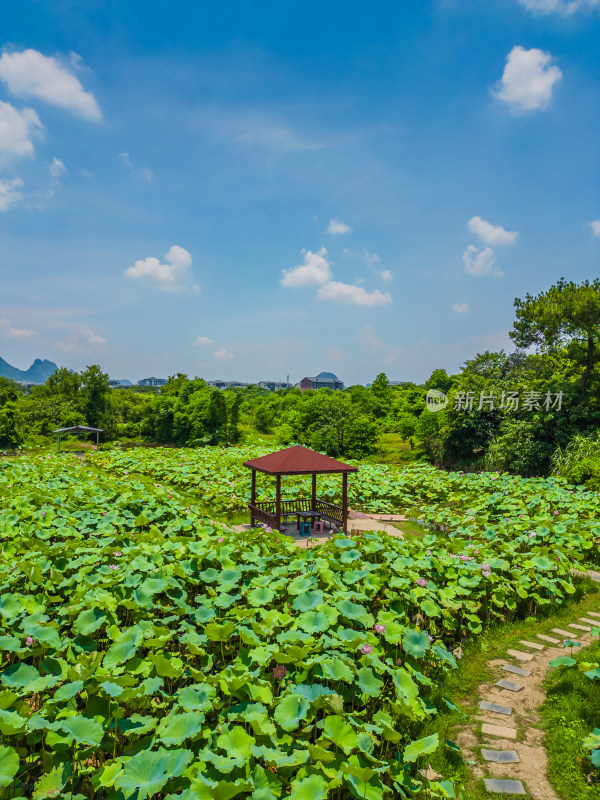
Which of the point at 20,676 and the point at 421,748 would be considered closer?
the point at 421,748

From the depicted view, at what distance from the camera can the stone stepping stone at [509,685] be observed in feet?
12.9

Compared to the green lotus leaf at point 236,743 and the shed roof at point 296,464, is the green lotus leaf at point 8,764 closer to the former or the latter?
the green lotus leaf at point 236,743

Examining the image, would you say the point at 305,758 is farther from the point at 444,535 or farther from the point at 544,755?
the point at 444,535

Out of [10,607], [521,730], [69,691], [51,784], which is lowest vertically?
[521,730]

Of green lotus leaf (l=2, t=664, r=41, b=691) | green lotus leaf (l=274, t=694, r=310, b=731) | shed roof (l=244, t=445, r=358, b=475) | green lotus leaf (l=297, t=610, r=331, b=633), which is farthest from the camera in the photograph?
shed roof (l=244, t=445, r=358, b=475)

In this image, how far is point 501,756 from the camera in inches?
122

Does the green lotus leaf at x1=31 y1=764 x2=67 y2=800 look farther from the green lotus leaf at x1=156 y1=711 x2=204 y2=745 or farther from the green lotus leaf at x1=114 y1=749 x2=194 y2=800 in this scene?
the green lotus leaf at x1=156 y1=711 x2=204 y2=745

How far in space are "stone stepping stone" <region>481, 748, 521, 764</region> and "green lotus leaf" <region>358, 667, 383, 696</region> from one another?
840mm

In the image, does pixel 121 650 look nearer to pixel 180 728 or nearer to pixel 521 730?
pixel 180 728

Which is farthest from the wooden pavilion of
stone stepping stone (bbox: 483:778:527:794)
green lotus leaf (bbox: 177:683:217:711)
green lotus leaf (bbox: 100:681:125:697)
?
green lotus leaf (bbox: 100:681:125:697)

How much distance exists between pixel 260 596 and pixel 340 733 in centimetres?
160

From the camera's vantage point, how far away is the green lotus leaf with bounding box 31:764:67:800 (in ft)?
6.94

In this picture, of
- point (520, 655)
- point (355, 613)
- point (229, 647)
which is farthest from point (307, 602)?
point (520, 655)

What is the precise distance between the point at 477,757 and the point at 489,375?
18167 mm
